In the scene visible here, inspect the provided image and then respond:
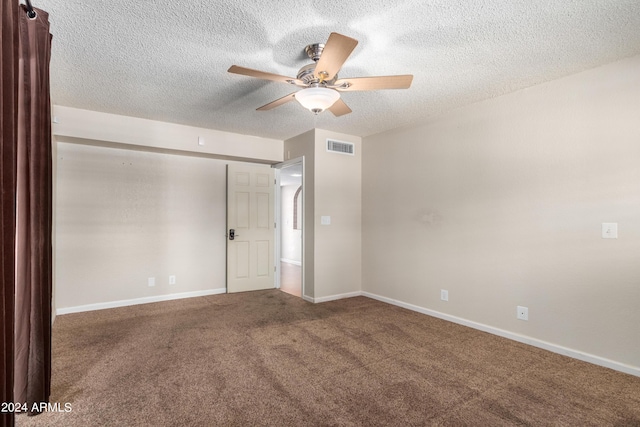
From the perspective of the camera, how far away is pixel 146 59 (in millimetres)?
2611

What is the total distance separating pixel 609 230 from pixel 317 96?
2.56 meters

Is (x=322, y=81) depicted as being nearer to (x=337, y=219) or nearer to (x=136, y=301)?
(x=337, y=219)

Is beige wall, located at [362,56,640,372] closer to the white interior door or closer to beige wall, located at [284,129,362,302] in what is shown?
beige wall, located at [284,129,362,302]

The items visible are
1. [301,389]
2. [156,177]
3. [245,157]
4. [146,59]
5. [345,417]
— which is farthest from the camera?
[245,157]

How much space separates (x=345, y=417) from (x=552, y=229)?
2440 millimetres

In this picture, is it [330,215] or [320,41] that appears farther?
[330,215]

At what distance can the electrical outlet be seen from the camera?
315 cm

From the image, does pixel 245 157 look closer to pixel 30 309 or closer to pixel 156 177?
pixel 156 177

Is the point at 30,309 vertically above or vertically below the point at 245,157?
below

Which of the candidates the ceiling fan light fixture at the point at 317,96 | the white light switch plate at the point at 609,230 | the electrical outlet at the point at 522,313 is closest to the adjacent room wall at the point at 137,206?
the ceiling fan light fixture at the point at 317,96

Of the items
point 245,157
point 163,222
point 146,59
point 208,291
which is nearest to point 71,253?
point 163,222

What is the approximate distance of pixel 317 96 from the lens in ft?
7.54

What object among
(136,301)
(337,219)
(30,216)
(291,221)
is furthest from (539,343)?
(291,221)

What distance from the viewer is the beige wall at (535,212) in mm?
2621
